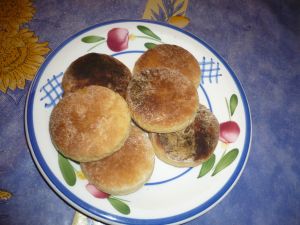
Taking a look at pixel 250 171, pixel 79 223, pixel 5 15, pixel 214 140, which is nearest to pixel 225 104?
pixel 214 140

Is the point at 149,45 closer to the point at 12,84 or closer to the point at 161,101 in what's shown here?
the point at 161,101

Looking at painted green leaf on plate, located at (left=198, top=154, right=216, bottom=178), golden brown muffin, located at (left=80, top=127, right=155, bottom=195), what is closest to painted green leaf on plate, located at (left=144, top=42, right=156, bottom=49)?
golden brown muffin, located at (left=80, top=127, right=155, bottom=195)

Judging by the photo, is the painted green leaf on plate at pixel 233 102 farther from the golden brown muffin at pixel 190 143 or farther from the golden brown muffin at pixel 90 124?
the golden brown muffin at pixel 90 124

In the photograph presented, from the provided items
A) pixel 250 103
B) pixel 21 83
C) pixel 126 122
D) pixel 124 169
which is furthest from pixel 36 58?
pixel 250 103

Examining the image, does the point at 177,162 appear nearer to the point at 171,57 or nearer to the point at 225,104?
the point at 225,104

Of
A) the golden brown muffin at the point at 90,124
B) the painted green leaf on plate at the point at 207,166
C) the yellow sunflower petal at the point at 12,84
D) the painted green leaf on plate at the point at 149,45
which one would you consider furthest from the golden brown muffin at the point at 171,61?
the yellow sunflower petal at the point at 12,84
